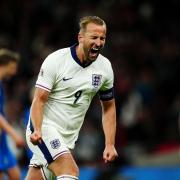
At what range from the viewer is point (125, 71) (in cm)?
1423

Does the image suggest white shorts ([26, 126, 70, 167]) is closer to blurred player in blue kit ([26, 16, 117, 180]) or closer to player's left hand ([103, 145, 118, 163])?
blurred player in blue kit ([26, 16, 117, 180])

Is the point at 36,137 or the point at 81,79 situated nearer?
the point at 36,137

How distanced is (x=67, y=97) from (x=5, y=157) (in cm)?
206

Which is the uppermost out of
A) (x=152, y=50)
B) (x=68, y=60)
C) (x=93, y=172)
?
(x=68, y=60)

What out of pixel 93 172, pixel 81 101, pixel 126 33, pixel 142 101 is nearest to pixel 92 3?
pixel 126 33

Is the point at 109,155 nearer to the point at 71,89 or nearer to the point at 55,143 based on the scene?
the point at 55,143

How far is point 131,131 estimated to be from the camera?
1351 cm

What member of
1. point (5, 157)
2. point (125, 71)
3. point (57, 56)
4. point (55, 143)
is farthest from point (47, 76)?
point (125, 71)

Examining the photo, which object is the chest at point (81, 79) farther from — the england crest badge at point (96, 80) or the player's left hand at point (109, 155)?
the player's left hand at point (109, 155)

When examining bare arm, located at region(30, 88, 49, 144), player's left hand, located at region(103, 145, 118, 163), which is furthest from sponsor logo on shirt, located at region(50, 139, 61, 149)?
player's left hand, located at region(103, 145, 118, 163)

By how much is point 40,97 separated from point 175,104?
6812mm

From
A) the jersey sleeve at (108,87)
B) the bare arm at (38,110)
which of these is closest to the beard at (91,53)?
the jersey sleeve at (108,87)

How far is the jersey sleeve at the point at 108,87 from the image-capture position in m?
7.49

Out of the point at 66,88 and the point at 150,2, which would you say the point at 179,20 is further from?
the point at 66,88
